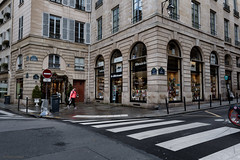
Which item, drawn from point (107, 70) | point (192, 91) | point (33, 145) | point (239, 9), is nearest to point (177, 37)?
point (192, 91)

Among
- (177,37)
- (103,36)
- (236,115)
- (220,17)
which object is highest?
(220,17)

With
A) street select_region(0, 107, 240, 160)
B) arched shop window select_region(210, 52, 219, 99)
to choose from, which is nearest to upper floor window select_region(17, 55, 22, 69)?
street select_region(0, 107, 240, 160)

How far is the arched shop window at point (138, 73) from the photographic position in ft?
46.7

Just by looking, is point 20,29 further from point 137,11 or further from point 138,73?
point 138,73

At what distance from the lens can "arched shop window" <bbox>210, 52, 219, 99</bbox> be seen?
18100 millimetres

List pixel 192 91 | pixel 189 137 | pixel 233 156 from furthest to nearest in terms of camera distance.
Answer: pixel 192 91, pixel 189 137, pixel 233 156

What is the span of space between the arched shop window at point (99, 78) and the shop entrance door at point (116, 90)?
2066mm

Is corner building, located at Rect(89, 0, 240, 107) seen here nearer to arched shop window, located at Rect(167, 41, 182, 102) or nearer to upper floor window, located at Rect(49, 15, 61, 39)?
arched shop window, located at Rect(167, 41, 182, 102)

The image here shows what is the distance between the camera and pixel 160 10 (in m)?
13.4

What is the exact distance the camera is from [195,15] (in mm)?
16547

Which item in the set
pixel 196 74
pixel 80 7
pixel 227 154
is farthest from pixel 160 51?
pixel 80 7

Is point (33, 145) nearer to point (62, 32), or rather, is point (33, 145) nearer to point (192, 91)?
point (192, 91)

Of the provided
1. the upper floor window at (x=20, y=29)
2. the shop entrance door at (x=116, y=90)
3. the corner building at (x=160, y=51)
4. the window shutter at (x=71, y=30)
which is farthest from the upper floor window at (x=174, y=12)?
the upper floor window at (x=20, y=29)

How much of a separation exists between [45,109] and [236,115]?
997 cm
